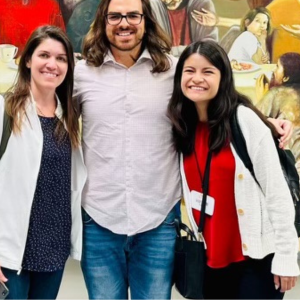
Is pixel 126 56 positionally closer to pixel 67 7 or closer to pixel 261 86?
pixel 67 7

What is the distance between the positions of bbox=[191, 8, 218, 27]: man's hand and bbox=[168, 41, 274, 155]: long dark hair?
1.89 m

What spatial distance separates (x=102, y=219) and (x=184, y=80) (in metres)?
0.76

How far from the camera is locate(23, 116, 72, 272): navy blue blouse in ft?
5.65

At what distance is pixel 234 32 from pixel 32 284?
275 cm

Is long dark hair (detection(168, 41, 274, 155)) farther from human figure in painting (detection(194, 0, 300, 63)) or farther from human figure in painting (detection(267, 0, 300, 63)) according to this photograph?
human figure in painting (detection(267, 0, 300, 63))

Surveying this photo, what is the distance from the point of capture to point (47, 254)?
5.74ft

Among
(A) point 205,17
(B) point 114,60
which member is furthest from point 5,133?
(A) point 205,17

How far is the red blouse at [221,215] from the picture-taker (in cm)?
176

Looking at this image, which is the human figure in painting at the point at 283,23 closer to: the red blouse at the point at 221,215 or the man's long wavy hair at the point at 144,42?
the man's long wavy hair at the point at 144,42

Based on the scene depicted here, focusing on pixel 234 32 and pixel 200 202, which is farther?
pixel 234 32

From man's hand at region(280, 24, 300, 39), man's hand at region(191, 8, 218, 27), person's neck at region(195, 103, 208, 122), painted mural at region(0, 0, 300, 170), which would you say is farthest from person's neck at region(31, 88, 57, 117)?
man's hand at region(280, 24, 300, 39)

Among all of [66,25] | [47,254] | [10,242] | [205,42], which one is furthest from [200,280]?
[66,25]

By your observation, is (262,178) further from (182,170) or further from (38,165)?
(38,165)

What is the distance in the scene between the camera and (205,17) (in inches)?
142
